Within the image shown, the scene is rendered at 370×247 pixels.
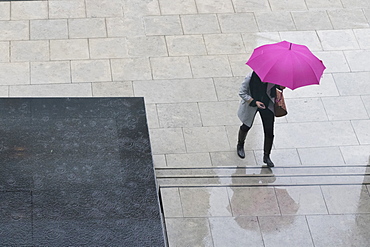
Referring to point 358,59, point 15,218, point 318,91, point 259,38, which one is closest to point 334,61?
point 358,59

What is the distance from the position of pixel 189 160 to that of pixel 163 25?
326 centimetres

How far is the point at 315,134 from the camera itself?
9562 millimetres

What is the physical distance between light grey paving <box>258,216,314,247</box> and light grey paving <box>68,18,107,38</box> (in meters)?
4.66

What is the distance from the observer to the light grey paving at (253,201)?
27.3 ft

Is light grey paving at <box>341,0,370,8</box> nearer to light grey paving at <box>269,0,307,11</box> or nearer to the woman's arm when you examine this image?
light grey paving at <box>269,0,307,11</box>

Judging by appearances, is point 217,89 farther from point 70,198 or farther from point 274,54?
point 70,198

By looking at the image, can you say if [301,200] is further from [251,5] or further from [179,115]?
Answer: [251,5]

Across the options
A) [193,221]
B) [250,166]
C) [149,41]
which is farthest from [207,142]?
[149,41]

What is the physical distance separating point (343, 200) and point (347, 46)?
3619 mm

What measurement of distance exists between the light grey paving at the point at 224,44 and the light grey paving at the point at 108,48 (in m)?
1.43

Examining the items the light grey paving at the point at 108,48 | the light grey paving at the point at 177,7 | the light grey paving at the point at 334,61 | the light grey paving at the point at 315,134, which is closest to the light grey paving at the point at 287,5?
the light grey paving at the point at 334,61

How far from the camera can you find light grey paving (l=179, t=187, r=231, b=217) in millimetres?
8273

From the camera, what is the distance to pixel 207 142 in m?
9.33

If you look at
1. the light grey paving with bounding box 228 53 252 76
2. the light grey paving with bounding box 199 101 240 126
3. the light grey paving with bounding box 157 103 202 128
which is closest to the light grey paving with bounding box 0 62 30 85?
the light grey paving with bounding box 157 103 202 128
